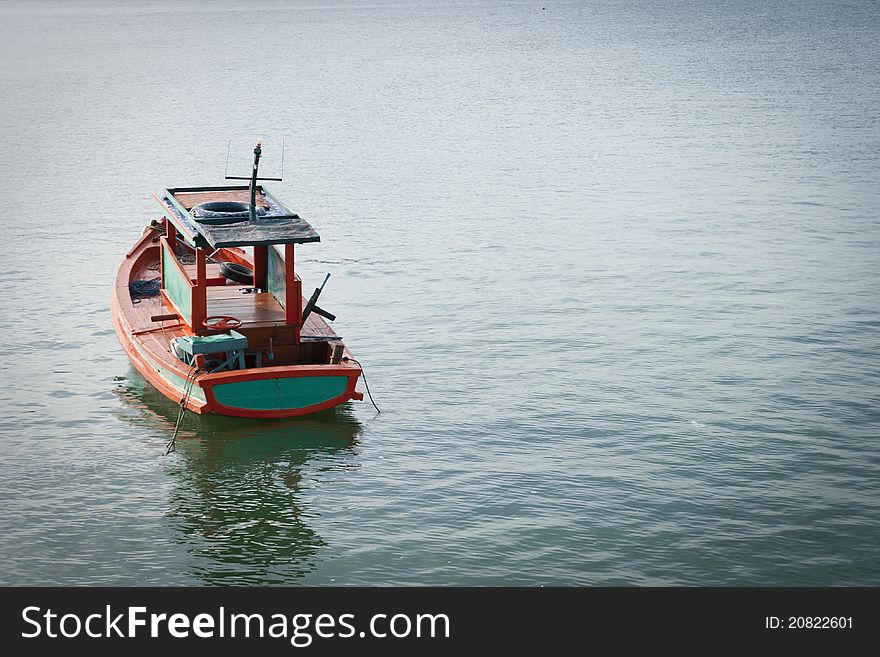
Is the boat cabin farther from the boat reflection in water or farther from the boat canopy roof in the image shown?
the boat reflection in water

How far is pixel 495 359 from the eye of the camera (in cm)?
2761

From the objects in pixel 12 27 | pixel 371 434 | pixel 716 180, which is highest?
pixel 12 27

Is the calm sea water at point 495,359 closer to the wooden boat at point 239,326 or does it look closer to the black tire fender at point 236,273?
the wooden boat at point 239,326

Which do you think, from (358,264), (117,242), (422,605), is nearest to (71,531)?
(422,605)

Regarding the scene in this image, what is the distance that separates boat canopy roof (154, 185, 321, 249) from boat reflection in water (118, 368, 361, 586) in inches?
137

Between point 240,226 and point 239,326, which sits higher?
point 240,226

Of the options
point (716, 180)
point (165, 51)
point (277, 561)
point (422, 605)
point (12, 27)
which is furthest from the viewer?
point (12, 27)

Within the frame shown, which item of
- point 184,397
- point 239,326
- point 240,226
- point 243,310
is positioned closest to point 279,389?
point 239,326

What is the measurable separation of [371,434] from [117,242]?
20177 millimetres

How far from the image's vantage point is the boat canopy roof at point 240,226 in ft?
73.9

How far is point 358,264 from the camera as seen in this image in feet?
121

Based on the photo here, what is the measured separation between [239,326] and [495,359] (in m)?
6.94

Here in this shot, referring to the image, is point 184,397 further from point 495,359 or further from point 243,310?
point 495,359

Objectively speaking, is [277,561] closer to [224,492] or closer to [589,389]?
[224,492]
